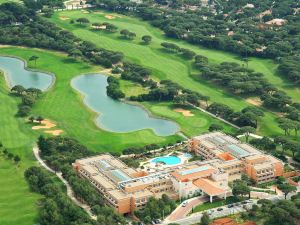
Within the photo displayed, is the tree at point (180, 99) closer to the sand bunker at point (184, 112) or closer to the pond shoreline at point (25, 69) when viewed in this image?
the sand bunker at point (184, 112)

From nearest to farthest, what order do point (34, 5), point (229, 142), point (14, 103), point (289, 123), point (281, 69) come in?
point (229, 142) < point (289, 123) < point (14, 103) < point (281, 69) < point (34, 5)

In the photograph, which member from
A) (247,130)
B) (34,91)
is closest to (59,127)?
(34,91)

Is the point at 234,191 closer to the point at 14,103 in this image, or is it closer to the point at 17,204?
the point at 17,204

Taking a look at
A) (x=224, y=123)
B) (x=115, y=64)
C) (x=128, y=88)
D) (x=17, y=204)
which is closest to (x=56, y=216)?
(x=17, y=204)

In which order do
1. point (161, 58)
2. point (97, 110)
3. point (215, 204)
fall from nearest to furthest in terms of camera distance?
point (215, 204), point (97, 110), point (161, 58)

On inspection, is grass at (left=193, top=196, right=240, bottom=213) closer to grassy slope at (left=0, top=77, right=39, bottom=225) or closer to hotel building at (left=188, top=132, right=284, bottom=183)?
hotel building at (left=188, top=132, right=284, bottom=183)

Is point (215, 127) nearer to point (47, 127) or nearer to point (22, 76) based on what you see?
point (47, 127)

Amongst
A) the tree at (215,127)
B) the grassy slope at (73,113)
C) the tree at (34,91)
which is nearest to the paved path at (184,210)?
the grassy slope at (73,113)
